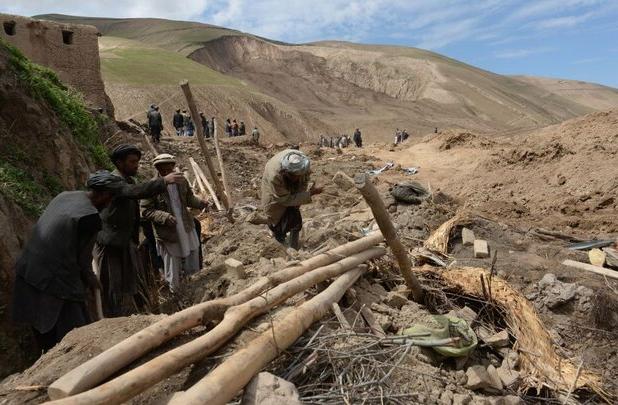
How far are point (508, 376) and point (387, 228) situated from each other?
4.09ft

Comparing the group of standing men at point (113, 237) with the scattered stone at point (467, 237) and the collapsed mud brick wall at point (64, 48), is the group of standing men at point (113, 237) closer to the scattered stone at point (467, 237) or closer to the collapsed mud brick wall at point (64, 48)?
the scattered stone at point (467, 237)

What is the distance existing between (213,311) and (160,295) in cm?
230

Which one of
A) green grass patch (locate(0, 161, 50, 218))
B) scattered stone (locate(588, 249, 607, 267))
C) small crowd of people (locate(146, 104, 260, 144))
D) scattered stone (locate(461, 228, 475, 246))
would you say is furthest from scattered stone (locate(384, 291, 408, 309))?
small crowd of people (locate(146, 104, 260, 144))

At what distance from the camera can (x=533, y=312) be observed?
13.8ft

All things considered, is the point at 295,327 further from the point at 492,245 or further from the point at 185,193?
the point at 492,245

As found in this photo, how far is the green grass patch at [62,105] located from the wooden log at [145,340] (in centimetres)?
434

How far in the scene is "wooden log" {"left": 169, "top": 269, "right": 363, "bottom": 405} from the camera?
2.12 meters

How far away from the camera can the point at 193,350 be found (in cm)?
239

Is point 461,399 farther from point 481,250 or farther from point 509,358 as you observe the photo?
point 481,250

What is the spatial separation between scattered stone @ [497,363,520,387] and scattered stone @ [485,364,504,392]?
5cm

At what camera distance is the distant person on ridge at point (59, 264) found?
3.38 metres

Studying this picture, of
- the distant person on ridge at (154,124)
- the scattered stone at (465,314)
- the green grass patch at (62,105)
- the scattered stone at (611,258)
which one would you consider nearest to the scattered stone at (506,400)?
the scattered stone at (465,314)

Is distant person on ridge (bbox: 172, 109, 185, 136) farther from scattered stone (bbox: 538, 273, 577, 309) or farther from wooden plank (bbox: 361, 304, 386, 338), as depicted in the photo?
wooden plank (bbox: 361, 304, 386, 338)

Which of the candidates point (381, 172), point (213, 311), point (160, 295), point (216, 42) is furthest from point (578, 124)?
point (216, 42)
